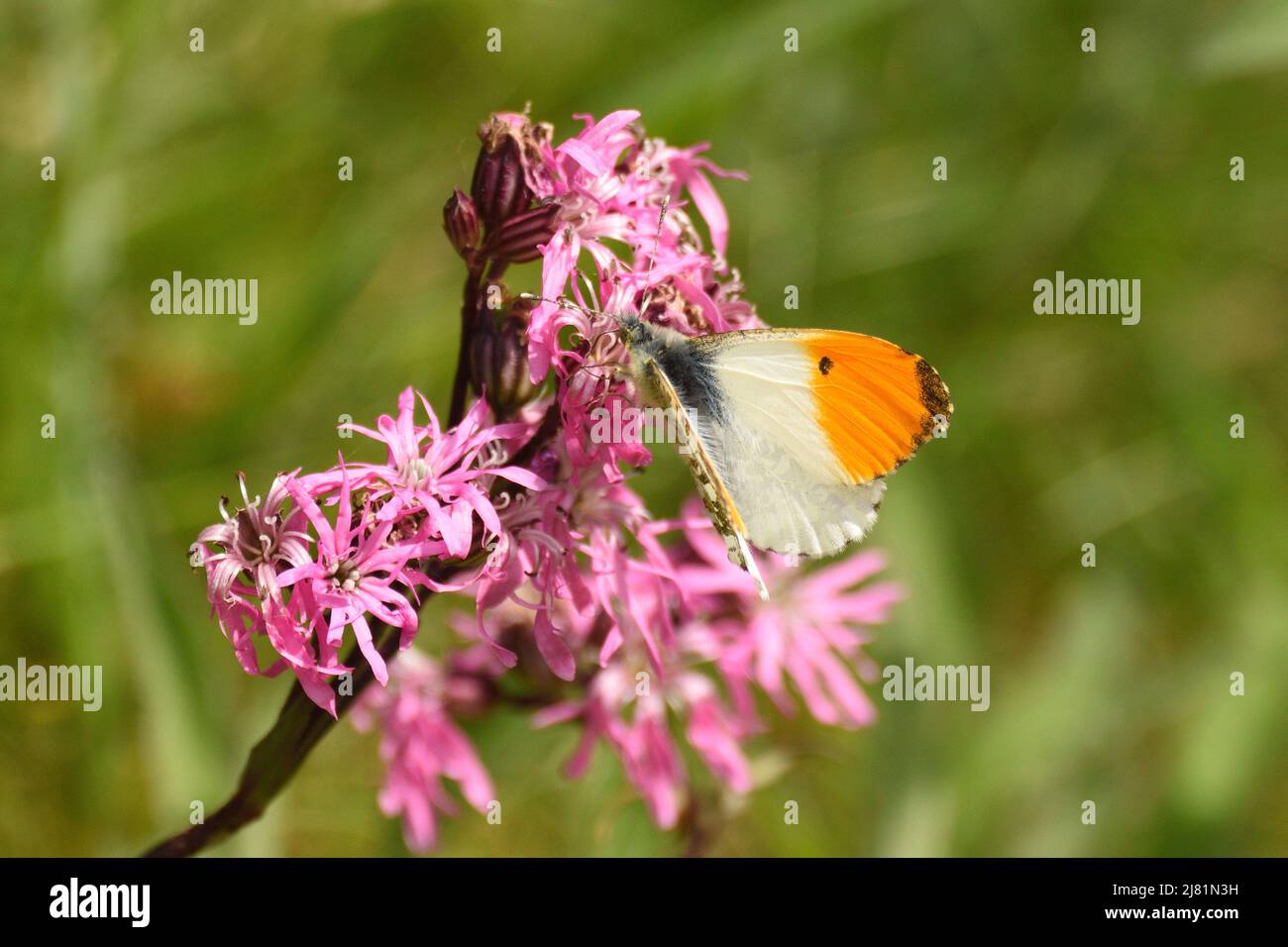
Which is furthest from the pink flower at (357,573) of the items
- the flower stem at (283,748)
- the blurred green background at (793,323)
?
the blurred green background at (793,323)

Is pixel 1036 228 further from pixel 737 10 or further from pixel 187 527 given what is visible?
pixel 187 527

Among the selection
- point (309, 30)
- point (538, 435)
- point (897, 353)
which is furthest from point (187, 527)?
point (897, 353)
